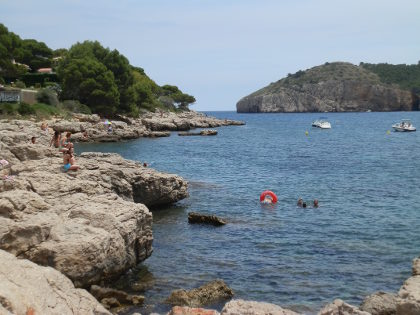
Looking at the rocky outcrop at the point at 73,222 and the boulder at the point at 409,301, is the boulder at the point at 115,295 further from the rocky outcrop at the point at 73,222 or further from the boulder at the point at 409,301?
the boulder at the point at 409,301

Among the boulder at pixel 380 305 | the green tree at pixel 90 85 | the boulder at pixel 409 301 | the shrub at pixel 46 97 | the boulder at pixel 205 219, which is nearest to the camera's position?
the boulder at pixel 409 301

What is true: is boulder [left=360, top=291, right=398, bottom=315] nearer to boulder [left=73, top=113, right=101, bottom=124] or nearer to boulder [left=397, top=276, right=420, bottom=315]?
boulder [left=397, top=276, right=420, bottom=315]

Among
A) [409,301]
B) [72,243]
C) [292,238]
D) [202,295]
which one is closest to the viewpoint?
[409,301]

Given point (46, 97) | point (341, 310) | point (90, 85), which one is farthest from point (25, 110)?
point (341, 310)

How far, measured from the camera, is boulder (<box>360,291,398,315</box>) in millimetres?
12320

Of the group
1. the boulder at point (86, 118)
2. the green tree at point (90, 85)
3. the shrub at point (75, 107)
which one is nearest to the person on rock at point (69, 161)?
the boulder at point (86, 118)

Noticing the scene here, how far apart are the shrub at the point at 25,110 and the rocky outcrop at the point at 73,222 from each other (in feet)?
160

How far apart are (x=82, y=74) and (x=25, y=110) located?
1867cm

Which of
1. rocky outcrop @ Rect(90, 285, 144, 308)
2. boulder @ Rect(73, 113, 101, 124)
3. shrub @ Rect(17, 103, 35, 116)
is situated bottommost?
rocky outcrop @ Rect(90, 285, 144, 308)

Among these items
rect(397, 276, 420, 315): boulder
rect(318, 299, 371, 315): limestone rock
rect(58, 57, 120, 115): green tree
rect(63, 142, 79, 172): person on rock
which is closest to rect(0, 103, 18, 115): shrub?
rect(58, 57, 120, 115): green tree

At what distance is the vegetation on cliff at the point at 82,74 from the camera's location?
83750mm

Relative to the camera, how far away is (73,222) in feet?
46.0

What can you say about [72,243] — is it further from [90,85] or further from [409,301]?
[90,85]

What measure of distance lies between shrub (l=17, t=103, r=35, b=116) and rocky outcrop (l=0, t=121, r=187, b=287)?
48752mm
